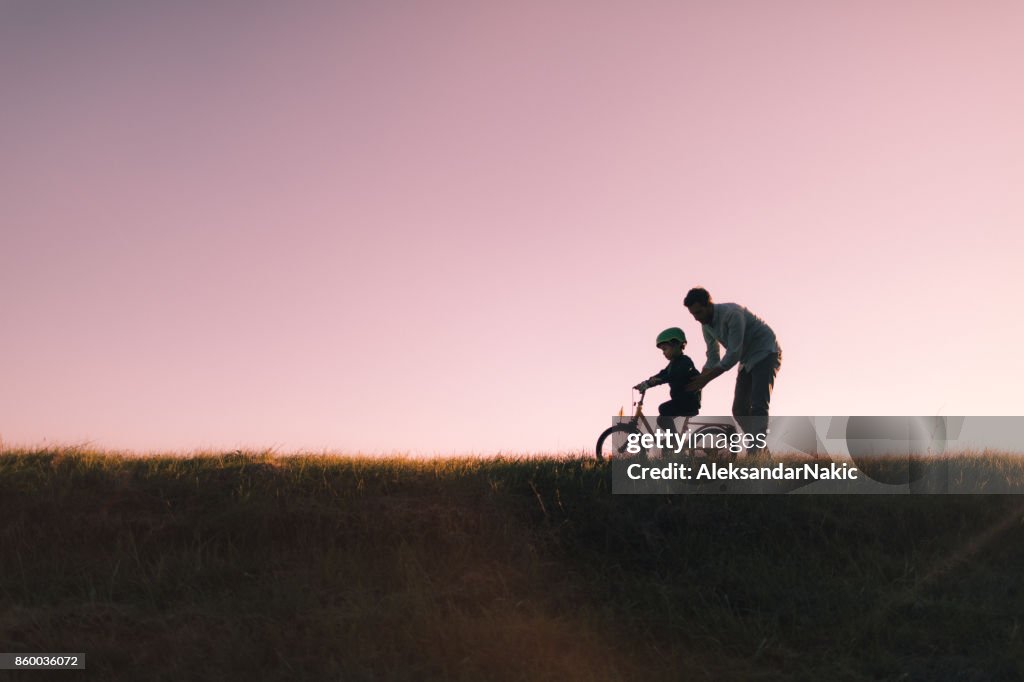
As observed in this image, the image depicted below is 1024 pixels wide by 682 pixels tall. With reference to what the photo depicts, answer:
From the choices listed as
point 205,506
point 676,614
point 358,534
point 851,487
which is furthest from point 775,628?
point 205,506

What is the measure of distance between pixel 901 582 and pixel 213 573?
8.46m

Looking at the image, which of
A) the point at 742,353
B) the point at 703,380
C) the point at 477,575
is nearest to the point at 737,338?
the point at 742,353

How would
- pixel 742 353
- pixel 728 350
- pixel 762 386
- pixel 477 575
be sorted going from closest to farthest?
1. pixel 477 575
2. pixel 728 350
3. pixel 762 386
4. pixel 742 353

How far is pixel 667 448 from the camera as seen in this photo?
13.3 metres

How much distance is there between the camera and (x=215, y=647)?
28.2ft

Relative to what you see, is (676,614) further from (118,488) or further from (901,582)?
(118,488)

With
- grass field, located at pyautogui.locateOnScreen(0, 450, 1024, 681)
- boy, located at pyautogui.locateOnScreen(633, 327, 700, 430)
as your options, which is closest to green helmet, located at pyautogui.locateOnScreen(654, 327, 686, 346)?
boy, located at pyautogui.locateOnScreen(633, 327, 700, 430)

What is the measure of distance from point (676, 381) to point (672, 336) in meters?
0.72

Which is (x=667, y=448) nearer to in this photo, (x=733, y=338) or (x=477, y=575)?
(x=733, y=338)

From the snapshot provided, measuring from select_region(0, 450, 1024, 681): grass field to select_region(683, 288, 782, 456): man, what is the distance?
1662 millimetres

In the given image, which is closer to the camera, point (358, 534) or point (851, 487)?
point (358, 534)

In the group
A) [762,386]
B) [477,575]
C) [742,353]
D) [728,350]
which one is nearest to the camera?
[477,575]

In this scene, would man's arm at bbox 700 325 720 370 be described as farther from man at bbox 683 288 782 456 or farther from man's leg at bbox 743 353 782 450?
man's leg at bbox 743 353 782 450

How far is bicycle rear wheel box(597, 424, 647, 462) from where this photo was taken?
13340mm
